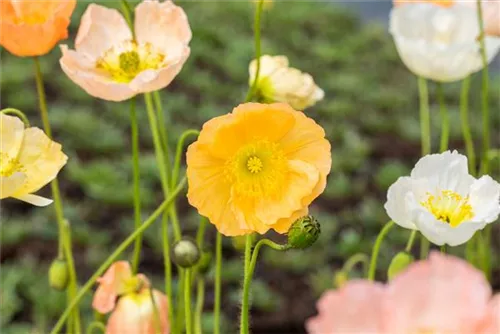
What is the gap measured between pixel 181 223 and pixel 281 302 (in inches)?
14.5

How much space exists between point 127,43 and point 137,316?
0.25m

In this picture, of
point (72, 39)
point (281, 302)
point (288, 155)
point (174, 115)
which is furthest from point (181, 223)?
point (288, 155)

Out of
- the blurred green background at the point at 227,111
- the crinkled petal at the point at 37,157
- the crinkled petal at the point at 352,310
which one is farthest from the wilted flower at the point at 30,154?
the blurred green background at the point at 227,111

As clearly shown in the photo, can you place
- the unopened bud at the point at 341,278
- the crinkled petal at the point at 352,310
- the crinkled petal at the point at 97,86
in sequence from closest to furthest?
the crinkled petal at the point at 352,310 < the crinkled petal at the point at 97,86 < the unopened bud at the point at 341,278

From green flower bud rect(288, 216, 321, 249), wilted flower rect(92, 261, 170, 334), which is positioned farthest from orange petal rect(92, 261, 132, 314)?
green flower bud rect(288, 216, 321, 249)

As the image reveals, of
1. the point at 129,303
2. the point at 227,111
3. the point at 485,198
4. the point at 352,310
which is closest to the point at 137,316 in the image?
the point at 129,303

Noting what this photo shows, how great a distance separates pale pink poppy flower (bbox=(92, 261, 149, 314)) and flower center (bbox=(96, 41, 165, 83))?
0.17 metres

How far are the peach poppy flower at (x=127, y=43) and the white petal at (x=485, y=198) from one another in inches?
10.8

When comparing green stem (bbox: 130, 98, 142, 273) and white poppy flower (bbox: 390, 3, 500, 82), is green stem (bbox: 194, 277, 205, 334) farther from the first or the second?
white poppy flower (bbox: 390, 3, 500, 82)

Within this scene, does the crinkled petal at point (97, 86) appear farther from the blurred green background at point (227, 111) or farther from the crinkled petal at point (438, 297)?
the blurred green background at point (227, 111)

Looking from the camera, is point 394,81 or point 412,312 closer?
point 412,312

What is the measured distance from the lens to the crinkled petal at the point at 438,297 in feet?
1.40

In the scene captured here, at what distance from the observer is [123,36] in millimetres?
921

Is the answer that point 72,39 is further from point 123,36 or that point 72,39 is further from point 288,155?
point 288,155
